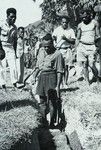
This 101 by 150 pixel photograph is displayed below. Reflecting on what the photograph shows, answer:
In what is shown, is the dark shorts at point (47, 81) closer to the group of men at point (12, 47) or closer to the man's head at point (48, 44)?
the man's head at point (48, 44)

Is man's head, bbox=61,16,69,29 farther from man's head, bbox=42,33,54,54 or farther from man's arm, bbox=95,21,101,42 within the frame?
man's head, bbox=42,33,54,54

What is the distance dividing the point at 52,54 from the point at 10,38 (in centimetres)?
190

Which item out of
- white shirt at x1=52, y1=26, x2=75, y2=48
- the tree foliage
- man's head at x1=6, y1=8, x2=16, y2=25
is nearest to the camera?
man's head at x1=6, y1=8, x2=16, y2=25

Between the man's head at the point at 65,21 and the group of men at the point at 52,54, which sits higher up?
the man's head at the point at 65,21

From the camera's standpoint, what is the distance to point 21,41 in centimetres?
1041

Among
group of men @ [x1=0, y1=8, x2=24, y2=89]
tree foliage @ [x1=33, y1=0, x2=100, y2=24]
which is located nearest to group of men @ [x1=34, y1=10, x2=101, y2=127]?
group of men @ [x1=0, y1=8, x2=24, y2=89]

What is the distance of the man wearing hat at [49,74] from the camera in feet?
26.1

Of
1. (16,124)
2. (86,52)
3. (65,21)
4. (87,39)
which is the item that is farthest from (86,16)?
(16,124)

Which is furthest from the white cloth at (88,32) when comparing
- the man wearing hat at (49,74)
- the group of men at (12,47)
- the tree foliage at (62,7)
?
the tree foliage at (62,7)

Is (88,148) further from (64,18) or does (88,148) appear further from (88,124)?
(64,18)

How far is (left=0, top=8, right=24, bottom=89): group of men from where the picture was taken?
9.45m

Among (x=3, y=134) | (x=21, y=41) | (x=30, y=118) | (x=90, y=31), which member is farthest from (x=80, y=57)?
(x=3, y=134)

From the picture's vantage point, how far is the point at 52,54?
26.3 feet

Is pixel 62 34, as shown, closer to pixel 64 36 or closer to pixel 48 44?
pixel 64 36
